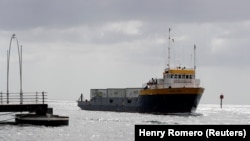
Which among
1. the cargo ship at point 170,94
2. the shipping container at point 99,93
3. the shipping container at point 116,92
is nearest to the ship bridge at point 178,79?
the cargo ship at point 170,94

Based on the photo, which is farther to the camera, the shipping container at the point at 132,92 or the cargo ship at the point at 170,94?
the shipping container at the point at 132,92

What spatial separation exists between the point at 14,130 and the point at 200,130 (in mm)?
34385

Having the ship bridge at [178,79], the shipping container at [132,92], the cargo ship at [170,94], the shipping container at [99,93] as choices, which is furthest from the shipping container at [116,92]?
the ship bridge at [178,79]

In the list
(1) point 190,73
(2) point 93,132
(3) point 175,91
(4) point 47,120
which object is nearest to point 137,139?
(2) point 93,132

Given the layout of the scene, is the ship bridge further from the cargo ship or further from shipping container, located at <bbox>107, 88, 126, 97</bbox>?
shipping container, located at <bbox>107, 88, 126, 97</bbox>

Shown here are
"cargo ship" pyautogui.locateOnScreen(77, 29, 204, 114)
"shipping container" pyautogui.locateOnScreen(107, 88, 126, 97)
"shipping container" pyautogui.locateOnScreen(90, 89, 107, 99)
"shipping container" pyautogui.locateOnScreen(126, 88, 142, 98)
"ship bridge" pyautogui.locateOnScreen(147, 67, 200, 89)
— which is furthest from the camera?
"shipping container" pyautogui.locateOnScreen(90, 89, 107, 99)

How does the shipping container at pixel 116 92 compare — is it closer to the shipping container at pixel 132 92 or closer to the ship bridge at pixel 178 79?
the shipping container at pixel 132 92

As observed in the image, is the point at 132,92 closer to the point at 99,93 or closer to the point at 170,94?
the point at 99,93

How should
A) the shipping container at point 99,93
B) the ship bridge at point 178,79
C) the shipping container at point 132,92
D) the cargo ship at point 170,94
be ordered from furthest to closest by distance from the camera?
the shipping container at point 99,93 → the shipping container at point 132,92 → the ship bridge at point 178,79 → the cargo ship at point 170,94

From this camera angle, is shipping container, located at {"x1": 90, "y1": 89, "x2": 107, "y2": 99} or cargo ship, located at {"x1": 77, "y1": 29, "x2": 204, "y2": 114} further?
shipping container, located at {"x1": 90, "y1": 89, "x2": 107, "y2": 99}

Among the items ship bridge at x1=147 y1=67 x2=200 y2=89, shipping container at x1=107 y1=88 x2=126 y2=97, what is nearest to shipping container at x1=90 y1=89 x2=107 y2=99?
shipping container at x1=107 y1=88 x2=126 y2=97

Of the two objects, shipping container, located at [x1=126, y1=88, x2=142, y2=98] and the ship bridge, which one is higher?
the ship bridge

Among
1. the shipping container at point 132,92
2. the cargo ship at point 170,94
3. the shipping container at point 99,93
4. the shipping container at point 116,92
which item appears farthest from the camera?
the shipping container at point 99,93

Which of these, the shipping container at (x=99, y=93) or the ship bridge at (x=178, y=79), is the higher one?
the ship bridge at (x=178, y=79)
